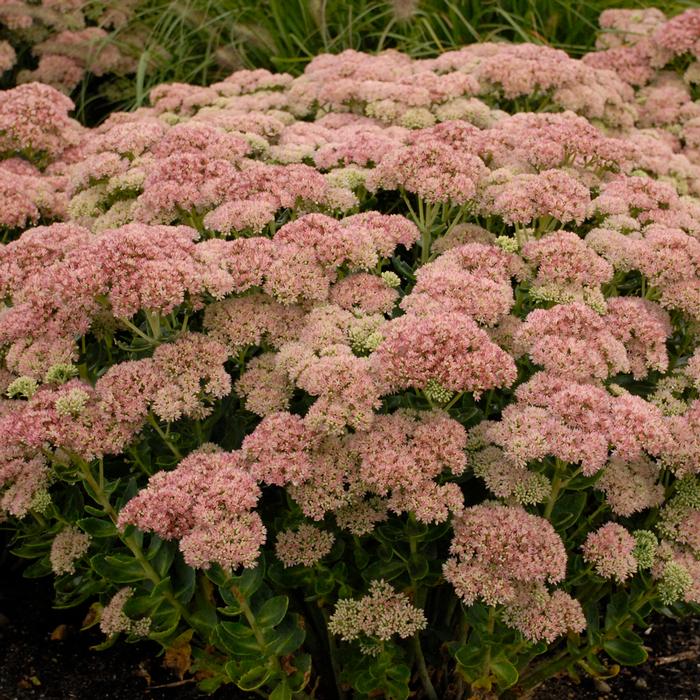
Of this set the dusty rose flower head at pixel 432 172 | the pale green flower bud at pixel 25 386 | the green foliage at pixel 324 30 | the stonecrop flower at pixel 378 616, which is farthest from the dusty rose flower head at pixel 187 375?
the green foliage at pixel 324 30

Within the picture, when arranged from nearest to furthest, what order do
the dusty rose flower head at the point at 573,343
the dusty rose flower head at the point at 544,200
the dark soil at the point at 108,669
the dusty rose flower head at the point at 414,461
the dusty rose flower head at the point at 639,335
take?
the dusty rose flower head at the point at 414,461
the dusty rose flower head at the point at 573,343
the dusty rose flower head at the point at 639,335
the dusty rose flower head at the point at 544,200
the dark soil at the point at 108,669

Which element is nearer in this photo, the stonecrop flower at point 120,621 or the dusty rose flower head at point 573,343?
the dusty rose flower head at point 573,343

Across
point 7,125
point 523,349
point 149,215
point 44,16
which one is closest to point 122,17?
point 44,16

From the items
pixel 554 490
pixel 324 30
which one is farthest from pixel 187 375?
pixel 324 30

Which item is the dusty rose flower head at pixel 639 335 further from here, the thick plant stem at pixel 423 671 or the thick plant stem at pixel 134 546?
the thick plant stem at pixel 134 546

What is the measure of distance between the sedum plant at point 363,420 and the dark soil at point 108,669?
8.7 inches

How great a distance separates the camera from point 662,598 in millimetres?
3055

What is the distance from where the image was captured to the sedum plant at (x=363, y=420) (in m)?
2.78

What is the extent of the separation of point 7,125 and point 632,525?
168 inches

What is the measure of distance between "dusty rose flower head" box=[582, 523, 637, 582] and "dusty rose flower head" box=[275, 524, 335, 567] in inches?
36.0

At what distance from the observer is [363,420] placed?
2758mm

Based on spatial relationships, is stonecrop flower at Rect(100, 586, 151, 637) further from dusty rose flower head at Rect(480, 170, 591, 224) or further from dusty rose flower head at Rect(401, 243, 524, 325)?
dusty rose flower head at Rect(480, 170, 591, 224)

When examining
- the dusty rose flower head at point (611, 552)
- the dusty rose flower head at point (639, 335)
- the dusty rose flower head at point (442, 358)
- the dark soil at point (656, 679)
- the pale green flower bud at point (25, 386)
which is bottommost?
the dark soil at point (656, 679)

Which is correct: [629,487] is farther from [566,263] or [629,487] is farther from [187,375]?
[187,375]
